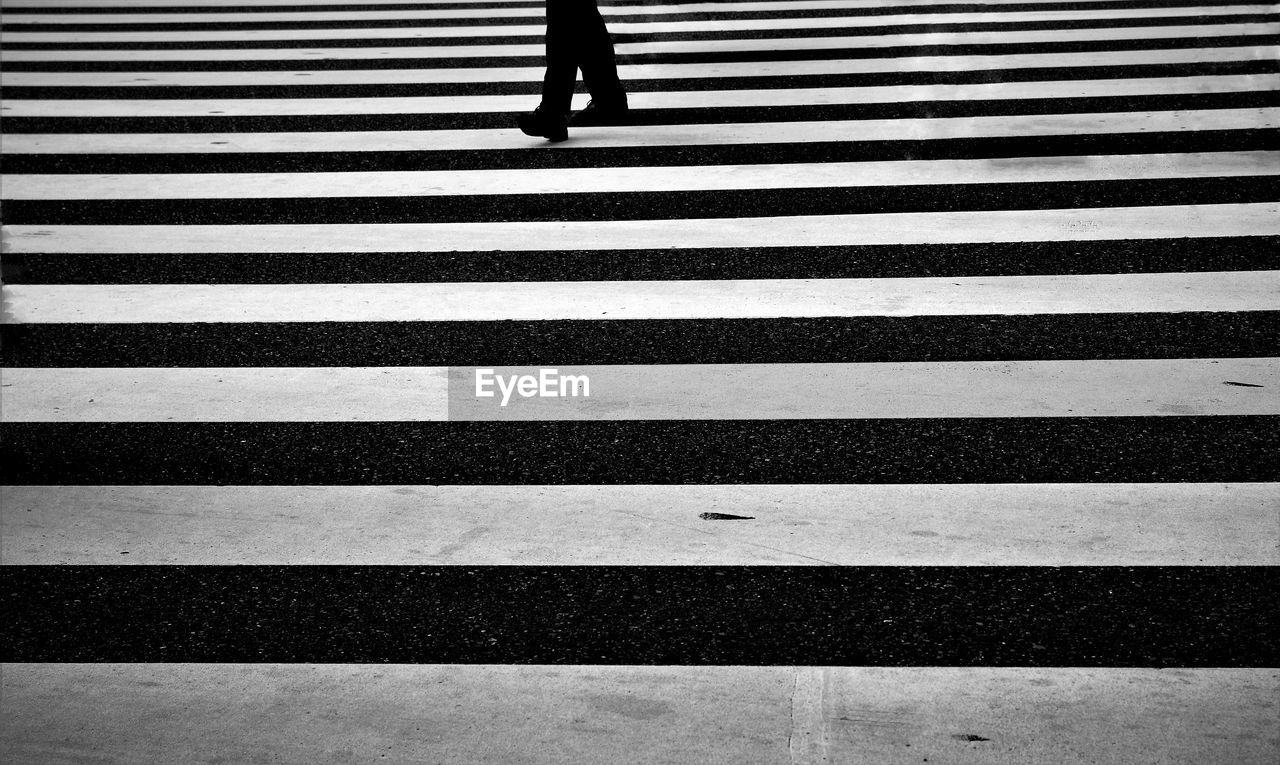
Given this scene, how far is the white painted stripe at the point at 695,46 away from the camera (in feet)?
30.9

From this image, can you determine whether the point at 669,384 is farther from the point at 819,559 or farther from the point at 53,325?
the point at 53,325

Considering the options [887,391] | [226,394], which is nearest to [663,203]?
[887,391]

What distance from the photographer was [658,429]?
4.18m

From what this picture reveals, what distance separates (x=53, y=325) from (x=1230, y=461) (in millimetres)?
3970

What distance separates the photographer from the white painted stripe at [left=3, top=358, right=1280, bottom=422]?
13.9ft

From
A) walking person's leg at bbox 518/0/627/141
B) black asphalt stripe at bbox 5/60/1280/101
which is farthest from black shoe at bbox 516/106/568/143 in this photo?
black asphalt stripe at bbox 5/60/1280/101

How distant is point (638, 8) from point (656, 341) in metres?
7.03

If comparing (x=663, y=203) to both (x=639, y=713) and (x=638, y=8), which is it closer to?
(x=639, y=713)

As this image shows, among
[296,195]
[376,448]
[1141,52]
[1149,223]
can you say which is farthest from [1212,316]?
[1141,52]

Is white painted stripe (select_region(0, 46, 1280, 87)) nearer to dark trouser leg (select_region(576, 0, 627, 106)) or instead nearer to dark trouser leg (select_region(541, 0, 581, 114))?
dark trouser leg (select_region(576, 0, 627, 106))

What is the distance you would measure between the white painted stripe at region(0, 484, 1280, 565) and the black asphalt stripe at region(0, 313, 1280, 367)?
3.08 ft

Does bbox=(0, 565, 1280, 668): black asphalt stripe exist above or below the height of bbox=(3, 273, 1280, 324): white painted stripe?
below

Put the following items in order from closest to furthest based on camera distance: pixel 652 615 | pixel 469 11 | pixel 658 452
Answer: pixel 652 615
pixel 658 452
pixel 469 11

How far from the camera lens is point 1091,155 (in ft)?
22.1
